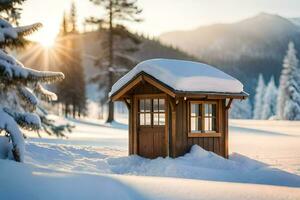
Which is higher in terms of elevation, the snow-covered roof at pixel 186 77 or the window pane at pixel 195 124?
the snow-covered roof at pixel 186 77

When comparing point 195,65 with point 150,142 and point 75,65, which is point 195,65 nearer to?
point 150,142

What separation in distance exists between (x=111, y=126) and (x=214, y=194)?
30941 millimetres

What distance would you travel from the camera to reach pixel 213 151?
1730cm

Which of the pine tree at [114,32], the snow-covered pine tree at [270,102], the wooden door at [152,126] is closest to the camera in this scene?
the wooden door at [152,126]

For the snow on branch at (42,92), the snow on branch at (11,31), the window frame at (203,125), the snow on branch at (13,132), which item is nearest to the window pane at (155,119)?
the window frame at (203,125)

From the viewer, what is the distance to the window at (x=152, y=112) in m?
16.9

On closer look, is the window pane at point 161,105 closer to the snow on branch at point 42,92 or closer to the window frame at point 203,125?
the window frame at point 203,125

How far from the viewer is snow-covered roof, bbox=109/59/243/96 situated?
53.0 ft

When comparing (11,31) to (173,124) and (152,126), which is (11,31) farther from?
(152,126)

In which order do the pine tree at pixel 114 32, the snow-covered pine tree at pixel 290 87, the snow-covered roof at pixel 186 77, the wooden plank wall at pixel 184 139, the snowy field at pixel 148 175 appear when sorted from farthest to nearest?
the snow-covered pine tree at pixel 290 87 → the pine tree at pixel 114 32 → the wooden plank wall at pixel 184 139 → the snow-covered roof at pixel 186 77 → the snowy field at pixel 148 175

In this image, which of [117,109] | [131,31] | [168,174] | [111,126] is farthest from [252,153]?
[117,109]

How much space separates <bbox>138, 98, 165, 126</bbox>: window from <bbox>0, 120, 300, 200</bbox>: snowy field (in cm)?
137

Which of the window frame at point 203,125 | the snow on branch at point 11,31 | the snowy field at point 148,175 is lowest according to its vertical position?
the snowy field at point 148,175

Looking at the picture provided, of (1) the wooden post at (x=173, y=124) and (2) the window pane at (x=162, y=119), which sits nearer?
(1) the wooden post at (x=173, y=124)
